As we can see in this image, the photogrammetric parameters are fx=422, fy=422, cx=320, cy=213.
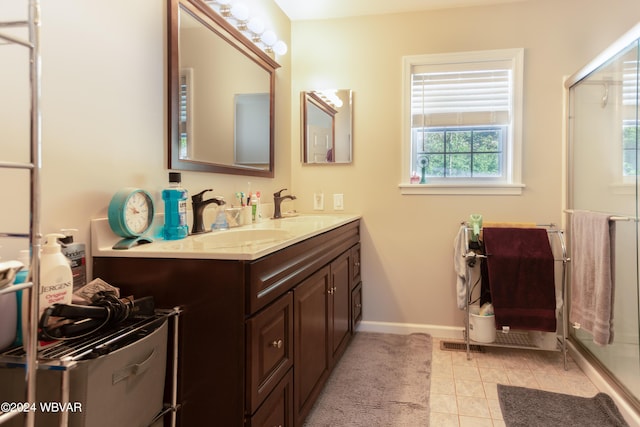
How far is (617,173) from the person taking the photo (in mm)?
2133

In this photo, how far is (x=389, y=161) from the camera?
9.72 ft

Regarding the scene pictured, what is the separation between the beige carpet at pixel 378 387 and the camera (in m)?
1.87

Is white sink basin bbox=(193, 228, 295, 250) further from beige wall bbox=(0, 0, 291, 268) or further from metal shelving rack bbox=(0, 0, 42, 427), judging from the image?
metal shelving rack bbox=(0, 0, 42, 427)

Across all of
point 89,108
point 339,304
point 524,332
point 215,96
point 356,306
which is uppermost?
point 215,96

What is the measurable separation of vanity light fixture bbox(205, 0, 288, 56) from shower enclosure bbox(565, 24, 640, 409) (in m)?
1.75

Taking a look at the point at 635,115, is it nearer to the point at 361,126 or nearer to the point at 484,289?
the point at 484,289

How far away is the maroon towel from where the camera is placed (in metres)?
2.42

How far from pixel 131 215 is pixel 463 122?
2290 millimetres

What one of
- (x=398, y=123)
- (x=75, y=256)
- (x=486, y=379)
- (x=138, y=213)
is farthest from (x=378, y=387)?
(x=398, y=123)

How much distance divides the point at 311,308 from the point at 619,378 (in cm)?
157

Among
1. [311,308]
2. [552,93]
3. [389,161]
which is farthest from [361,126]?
[311,308]

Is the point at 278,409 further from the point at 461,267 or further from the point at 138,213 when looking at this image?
the point at 461,267

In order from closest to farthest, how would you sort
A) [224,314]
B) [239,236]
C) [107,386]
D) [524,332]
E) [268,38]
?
[107,386] → [224,314] → [239,236] → [268,38] → [524,332]

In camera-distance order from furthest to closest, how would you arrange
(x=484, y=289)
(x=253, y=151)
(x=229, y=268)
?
(x=484, y=289) → (x=253, y=151) → (x=229, y=268)
